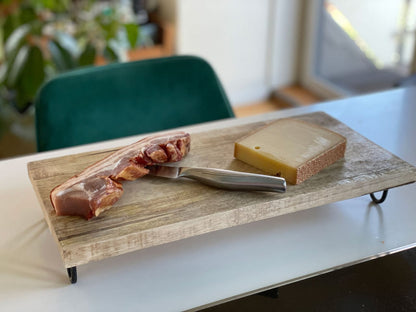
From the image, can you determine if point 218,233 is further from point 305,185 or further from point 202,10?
point 202,10

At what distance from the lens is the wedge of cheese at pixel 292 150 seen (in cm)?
77

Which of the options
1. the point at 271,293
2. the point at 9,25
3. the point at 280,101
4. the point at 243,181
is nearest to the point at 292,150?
the point at 243,181

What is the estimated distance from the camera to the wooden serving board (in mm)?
664

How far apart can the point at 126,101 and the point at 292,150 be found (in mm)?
581

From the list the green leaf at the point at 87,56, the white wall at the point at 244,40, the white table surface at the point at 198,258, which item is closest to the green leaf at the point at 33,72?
the green leaf at the point at 87,56

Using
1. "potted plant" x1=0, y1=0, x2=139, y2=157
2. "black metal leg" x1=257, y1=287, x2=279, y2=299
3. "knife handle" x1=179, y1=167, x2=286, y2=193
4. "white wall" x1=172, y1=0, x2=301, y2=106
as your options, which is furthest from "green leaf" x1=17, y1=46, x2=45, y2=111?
"black metal leg" x1=257, y1=287, x2=279, y2=299

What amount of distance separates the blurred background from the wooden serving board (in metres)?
1.50

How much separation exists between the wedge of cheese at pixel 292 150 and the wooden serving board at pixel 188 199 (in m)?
0.01

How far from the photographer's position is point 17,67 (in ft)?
6.84

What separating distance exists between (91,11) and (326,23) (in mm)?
1306

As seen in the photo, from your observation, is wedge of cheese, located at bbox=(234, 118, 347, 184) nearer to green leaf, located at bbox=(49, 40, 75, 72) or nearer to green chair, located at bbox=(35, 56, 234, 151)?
green chair, located at bbox=(35, 56, 234, 151)

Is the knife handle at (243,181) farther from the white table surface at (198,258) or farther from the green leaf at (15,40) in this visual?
the green leaf at (15,40)

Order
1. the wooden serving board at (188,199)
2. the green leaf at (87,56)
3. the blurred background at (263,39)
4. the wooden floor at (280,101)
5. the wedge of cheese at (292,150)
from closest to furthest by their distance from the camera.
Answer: the wooden serving board at (188,199), the wedge of cheese at (292,150), the green leaf at (87,56), the blurred background at (263,39), the wooden floor at (280,101)

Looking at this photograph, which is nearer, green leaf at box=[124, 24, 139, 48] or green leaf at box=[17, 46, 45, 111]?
green leaf at box=[17, 46, 45, 111]
